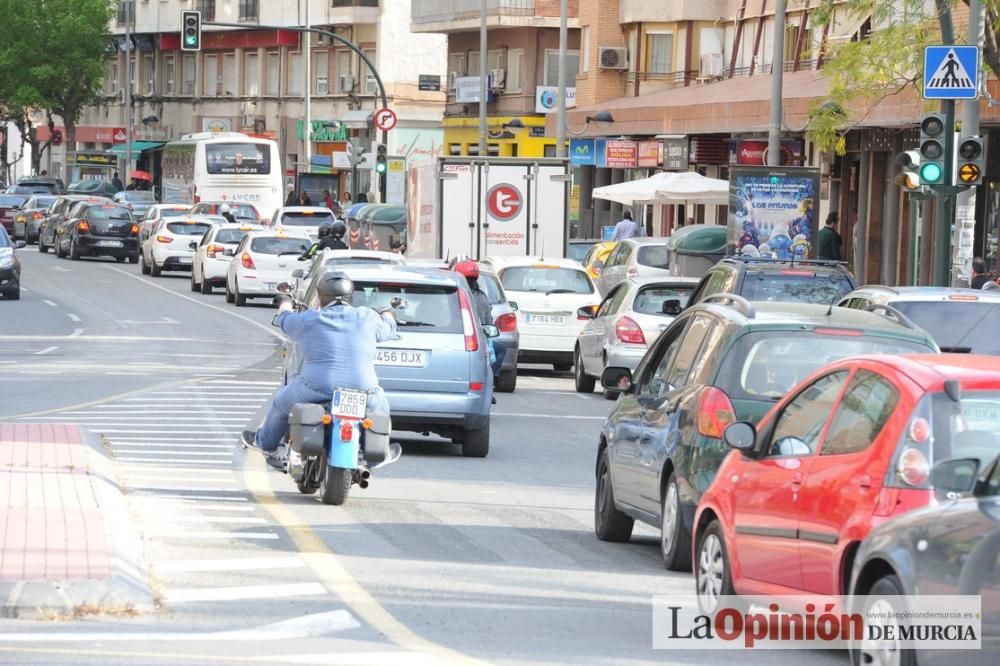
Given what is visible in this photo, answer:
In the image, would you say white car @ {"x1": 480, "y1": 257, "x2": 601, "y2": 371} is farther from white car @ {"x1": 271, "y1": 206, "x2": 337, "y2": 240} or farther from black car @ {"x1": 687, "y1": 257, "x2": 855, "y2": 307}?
white car @ {"x1": 271, "y1": 206, "x2": 337, "y2": 240}

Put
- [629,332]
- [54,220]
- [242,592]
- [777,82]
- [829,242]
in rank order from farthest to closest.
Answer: [54,220] → [777,82] → [829,242] → [629,332] → [242,592]

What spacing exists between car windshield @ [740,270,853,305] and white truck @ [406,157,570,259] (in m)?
14.3

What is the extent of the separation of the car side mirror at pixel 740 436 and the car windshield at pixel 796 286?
1137 centimetres

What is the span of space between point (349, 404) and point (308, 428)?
302mm

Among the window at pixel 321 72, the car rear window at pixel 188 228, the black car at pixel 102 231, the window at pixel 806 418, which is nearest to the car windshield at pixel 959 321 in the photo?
the window at pixel 806 418

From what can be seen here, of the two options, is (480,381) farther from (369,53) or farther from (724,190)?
(369,53)

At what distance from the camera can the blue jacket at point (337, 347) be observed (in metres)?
13.6

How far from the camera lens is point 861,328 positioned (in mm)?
11180

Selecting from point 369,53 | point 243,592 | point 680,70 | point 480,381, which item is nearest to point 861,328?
point 243,592

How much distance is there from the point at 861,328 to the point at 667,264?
Answer: 23.8 m

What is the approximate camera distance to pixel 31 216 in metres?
72.1

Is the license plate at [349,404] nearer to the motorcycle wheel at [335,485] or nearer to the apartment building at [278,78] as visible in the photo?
the motorcycle wheel at [335,485]

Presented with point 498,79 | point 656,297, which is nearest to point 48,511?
point 656,297

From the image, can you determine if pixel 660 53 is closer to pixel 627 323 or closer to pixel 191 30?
pixel 191 30
